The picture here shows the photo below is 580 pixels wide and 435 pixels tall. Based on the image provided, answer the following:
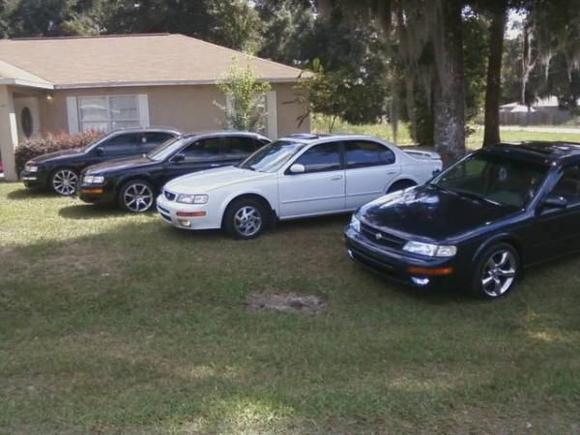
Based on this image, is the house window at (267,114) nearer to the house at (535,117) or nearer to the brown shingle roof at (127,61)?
the brown shingle roof at (127,61)

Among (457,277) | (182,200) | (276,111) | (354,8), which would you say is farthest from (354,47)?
(457,277)

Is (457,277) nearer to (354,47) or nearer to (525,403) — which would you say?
(525,403)

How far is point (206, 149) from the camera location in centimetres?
1166

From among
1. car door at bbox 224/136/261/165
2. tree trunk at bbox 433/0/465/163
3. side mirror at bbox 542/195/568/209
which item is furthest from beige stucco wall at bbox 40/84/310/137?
side mirror at bbox 542/195/568/209

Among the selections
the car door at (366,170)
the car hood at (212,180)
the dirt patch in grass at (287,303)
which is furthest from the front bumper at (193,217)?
the dirt patch in grass at (287,303)

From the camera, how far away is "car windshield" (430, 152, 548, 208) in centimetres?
712

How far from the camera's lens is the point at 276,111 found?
19500 mm

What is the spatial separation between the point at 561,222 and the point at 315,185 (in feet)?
11.9

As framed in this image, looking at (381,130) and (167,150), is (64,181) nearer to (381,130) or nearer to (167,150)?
(167,150)

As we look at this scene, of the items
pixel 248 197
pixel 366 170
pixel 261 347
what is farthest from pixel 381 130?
pixel 261 347

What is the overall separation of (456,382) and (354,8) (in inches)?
313

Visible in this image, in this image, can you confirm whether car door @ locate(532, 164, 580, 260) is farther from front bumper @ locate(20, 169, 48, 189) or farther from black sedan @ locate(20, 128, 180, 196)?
front bumper @ locate(20, 169, 48, 189)

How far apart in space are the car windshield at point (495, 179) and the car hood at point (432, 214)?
18 cm

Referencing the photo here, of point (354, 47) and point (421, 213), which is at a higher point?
point (354, 47)
